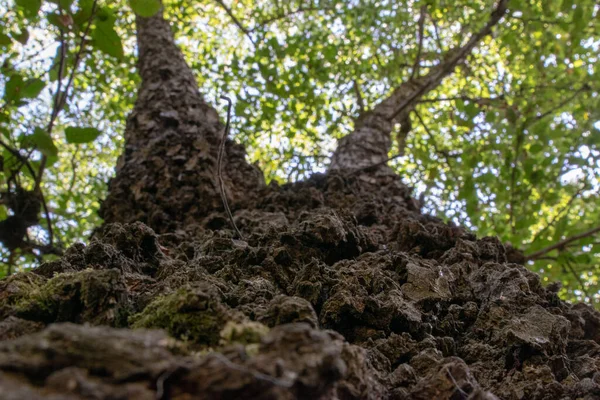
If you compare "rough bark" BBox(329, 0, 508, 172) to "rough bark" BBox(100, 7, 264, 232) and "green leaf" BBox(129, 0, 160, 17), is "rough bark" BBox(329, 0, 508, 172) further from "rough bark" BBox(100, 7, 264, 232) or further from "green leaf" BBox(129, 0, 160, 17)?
"green leaf" BBox(129, 0, 160, 17)

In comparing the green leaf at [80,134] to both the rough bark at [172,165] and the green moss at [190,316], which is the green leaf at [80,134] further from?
the green moss at [190,316]

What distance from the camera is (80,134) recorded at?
3.03 meters

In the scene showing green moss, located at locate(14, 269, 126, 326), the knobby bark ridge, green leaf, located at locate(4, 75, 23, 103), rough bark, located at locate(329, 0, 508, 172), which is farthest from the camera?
rough bark, located at locate(329, 0, 508, 172)

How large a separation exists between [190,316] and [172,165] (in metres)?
2.28

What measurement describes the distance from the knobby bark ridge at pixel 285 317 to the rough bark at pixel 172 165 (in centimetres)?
2

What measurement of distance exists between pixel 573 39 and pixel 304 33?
12.3 feet

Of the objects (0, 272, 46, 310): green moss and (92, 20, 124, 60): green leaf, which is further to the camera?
(92, 20, 124, 60): green leaf

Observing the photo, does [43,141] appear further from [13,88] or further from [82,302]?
[82,302]

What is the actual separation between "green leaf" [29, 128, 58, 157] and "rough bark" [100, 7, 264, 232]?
47 centimetres

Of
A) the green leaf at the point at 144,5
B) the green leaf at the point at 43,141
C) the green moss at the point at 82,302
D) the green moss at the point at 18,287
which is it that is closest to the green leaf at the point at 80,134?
the green leaf at the point at 43,141

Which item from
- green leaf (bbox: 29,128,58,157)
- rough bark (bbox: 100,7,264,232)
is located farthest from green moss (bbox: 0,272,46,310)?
green leaf (bbox: 29,128,58,157)

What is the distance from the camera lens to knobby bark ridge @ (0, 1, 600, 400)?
88cm

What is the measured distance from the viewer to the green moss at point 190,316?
1205 millimetres

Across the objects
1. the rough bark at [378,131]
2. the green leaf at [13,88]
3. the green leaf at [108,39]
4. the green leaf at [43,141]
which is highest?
the rough bark at [378,131]
